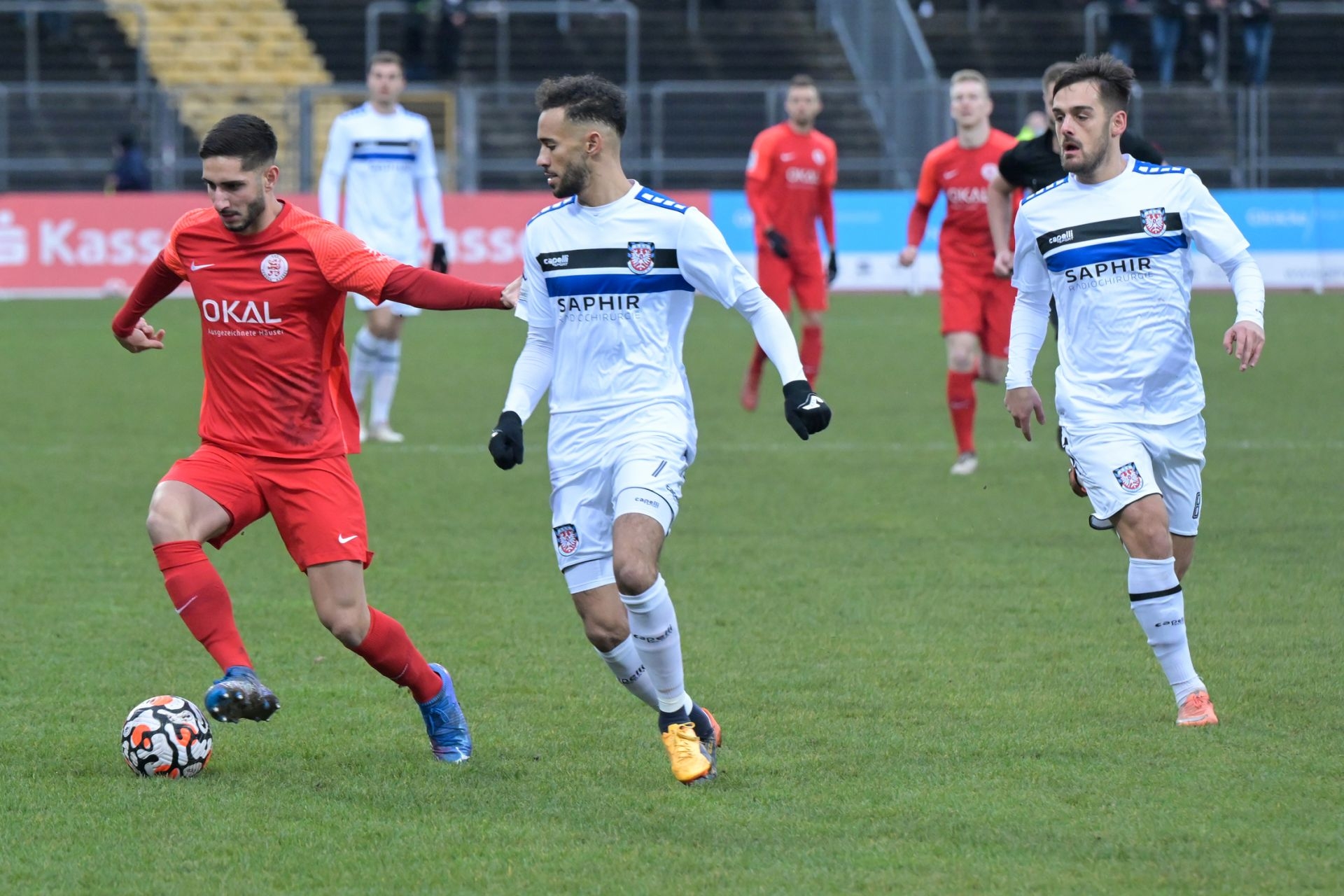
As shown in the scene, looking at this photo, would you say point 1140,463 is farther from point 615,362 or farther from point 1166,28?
point 1166,28

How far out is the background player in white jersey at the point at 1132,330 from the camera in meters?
5.79

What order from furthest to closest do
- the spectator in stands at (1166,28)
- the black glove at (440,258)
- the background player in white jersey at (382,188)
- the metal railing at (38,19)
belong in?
the metal railing at (38,19), the spectator in stands at (1166,28), the background player in white jersey at (382,188), the black glove at (440,258)

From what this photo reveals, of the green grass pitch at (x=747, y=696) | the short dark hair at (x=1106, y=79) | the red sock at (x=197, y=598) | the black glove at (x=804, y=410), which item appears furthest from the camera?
the short dark hair at (x=1106, y=79)

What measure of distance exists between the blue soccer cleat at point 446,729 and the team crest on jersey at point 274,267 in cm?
130

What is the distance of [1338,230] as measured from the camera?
24.0 meters

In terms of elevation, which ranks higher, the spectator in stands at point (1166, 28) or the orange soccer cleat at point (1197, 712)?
the spectator in stands at point (1166, 28)

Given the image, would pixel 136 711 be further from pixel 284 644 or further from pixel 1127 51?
pixel 1127 51

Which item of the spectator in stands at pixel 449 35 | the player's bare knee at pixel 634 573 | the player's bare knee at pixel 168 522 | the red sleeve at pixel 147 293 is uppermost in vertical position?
the spectator in stands at pixel 449 35

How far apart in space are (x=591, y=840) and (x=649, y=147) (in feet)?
73.9

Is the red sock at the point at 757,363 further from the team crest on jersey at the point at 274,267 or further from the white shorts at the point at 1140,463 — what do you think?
the team crest on jersey at the point at 274,267

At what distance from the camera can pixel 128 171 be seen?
24750 millimetres

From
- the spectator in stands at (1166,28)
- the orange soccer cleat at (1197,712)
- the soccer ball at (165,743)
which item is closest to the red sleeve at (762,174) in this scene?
the orange soccer cleat at (1197,712)

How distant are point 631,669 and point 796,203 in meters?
8.88

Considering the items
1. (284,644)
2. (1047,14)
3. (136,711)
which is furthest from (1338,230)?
(136,711)
